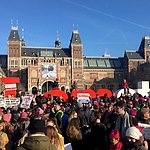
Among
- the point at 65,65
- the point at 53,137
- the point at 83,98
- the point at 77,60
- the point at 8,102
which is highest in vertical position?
the point at 77,60

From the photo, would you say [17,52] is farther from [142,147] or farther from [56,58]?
[142,147]

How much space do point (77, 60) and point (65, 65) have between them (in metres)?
3.29

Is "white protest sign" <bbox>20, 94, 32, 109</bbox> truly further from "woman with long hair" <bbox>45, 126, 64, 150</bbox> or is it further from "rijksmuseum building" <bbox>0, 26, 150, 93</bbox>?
"rijksmuseum building" <bbox>0, 26, 150, 93</bbox>

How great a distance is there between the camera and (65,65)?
62.5 m

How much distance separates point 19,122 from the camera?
5879 mm

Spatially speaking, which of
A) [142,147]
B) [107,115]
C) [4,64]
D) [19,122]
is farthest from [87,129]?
[4,64]

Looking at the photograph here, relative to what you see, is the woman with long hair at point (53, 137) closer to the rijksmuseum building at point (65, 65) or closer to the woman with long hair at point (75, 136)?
the woman with long hair at point (75, 136)

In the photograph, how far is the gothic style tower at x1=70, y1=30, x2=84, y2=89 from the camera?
206 ft

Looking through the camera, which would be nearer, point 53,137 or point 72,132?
point 53,137

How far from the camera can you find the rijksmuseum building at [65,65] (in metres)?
60.3

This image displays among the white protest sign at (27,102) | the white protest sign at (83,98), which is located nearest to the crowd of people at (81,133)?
the white protest sign at (27,102)

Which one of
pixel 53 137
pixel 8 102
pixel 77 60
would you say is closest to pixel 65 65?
pixel 77 60

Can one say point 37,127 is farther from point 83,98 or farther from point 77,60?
point 77,60

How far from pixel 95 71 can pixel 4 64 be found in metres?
21.7
